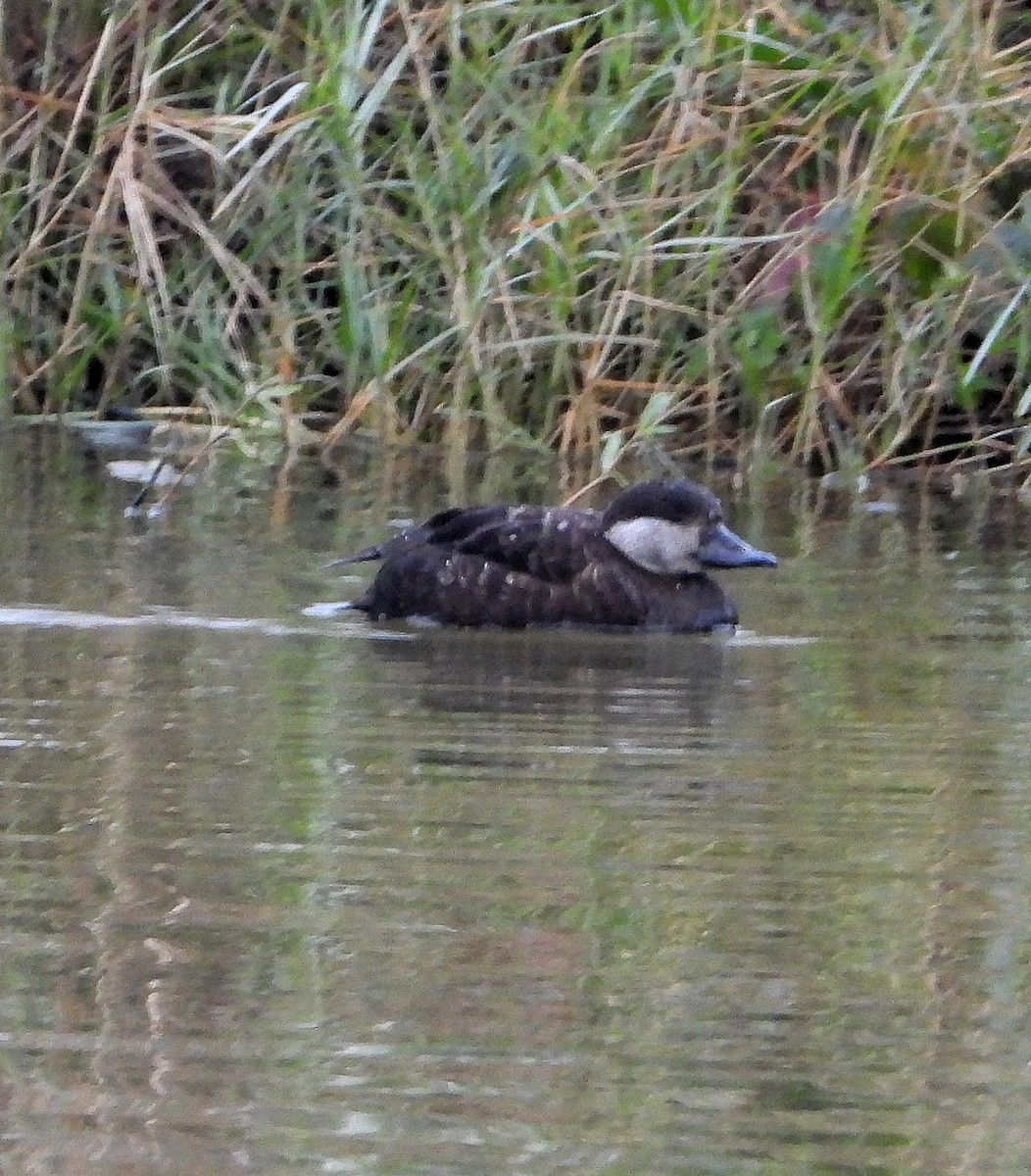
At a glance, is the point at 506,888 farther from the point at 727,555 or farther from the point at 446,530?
the point at 727,555

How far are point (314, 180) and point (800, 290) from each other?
1728 millimetres

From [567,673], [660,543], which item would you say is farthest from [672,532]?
[567,673]

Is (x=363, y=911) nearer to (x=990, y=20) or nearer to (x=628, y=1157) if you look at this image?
(x=628, y=1157)

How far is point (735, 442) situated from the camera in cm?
951

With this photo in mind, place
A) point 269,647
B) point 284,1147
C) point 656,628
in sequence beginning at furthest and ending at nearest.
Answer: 1. point 656,628
2. point 269,647
3. point 284,1147

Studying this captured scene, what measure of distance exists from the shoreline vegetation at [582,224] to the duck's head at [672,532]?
201cm

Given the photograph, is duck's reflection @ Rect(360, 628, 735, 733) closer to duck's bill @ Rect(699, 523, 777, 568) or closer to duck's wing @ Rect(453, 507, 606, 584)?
duck's wing @ Rect(453, 507, 606, 584)

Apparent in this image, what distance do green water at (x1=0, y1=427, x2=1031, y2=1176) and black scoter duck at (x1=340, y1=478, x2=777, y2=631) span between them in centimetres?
9

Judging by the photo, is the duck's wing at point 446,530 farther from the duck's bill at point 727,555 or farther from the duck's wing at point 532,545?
the duck's bill at point 727,555

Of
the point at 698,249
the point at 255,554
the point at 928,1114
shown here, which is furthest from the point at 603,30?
the point at 928,1114

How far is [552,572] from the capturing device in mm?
6527

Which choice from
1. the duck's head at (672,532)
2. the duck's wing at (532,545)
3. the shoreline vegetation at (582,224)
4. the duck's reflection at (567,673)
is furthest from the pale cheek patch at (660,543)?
the shoreline vegetation at (582,224)

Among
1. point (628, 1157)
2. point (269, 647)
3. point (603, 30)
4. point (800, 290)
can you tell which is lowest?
point (628, 1157)

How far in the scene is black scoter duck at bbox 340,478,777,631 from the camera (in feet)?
21.3
